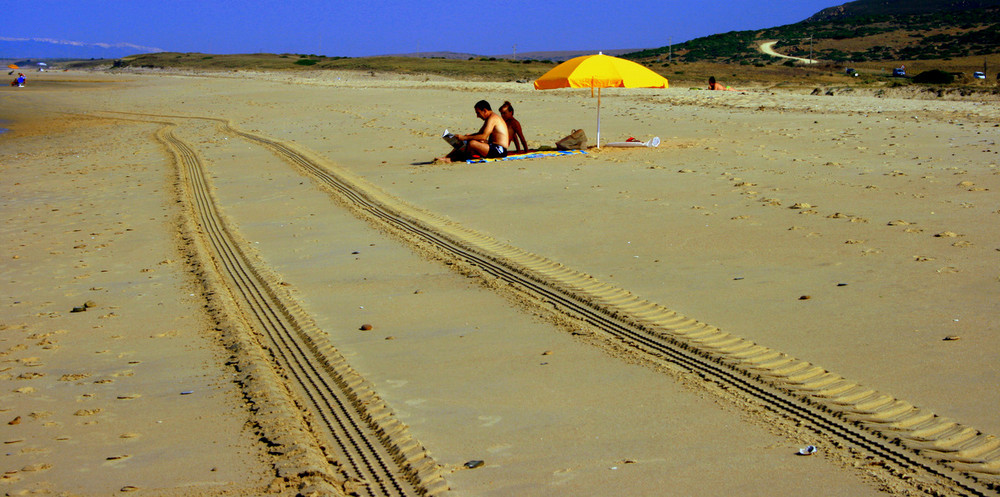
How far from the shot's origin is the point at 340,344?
525cm

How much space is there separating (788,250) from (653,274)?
49.4 inches

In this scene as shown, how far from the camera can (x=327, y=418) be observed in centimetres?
416

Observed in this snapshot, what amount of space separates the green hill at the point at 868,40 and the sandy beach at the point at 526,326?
50.0m

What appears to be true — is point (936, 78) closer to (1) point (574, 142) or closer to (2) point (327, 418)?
(1) point (574, 142)

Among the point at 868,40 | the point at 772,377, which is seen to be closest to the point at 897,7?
the point at 868,40

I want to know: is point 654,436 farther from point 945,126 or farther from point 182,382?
point 945,126

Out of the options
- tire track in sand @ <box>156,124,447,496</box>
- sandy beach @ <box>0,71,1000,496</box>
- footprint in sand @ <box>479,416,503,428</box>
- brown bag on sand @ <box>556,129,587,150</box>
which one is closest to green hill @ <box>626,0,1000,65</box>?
brown bag on sand @ <box>556,129,587,150</box>

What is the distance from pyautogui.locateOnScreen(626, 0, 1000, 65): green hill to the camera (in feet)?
186

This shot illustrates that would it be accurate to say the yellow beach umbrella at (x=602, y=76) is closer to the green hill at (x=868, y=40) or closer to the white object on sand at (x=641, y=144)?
the white object on sand at (x=641, y=144)

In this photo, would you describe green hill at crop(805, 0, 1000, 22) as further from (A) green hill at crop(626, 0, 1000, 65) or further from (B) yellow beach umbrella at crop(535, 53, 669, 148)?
(B) yellow beach umbrella at crop(535, 53, 669, 148)

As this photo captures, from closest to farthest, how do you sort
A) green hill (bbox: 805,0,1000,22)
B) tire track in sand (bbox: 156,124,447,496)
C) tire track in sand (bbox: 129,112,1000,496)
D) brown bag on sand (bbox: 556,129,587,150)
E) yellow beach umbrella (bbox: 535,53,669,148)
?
tire track in sand (bbox: 129,112,1000,496), tire track in sand (bbox: 156,124,447,496), yellow beach umbrella (bbox: 535,53,669,148), brown bag on sand (bbox: 556,129,587,150), green hill (bbox: 805,0,1000,22)

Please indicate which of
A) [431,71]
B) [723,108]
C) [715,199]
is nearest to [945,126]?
[723,108]

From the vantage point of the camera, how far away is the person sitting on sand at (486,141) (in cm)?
1278

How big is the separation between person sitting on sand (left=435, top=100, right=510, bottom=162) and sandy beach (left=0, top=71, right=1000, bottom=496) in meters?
0.44
